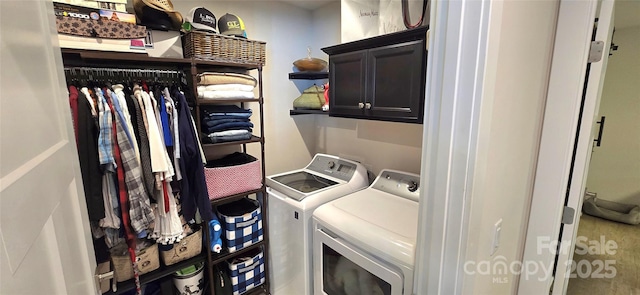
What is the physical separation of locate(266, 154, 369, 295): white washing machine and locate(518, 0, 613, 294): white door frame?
1086mm

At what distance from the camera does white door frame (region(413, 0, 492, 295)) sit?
0.68m

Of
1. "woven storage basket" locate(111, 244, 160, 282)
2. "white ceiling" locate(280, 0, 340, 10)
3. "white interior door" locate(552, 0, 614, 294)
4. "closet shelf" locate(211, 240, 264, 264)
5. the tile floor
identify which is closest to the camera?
"white interior door" locate(552, 0, 614, 294)

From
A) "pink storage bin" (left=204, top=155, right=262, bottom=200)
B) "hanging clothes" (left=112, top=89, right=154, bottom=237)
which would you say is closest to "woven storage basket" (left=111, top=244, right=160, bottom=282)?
"hanging clothes" (left=112, top=89, right=154, bottom=237)

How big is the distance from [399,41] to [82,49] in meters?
1.55

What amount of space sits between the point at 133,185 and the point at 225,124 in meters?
0.61

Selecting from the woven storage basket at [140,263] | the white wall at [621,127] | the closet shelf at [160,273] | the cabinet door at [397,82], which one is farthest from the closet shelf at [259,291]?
the white wall at [621,127]

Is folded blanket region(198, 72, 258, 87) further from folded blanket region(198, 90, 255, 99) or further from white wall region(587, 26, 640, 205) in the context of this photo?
white wall region(587, 26, 640, 205)

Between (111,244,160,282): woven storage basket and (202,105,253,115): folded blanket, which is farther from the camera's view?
(202,105,253,115): folded blanket

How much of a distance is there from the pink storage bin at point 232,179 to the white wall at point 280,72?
42 centimetres

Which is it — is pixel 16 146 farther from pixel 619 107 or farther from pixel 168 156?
pixel 619 107

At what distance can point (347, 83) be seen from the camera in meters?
1.80

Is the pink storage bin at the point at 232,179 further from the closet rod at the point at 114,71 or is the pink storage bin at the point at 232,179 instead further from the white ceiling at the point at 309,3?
the white ceiling at the point at 309,3

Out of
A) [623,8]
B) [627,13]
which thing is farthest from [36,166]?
[627,13]

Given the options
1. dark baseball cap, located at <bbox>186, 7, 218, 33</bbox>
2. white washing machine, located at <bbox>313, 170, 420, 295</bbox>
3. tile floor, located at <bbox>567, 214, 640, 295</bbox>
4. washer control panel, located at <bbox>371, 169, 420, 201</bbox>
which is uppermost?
dark baseball cap, located at <bbox>186, 7, 218, 33</bbox>
